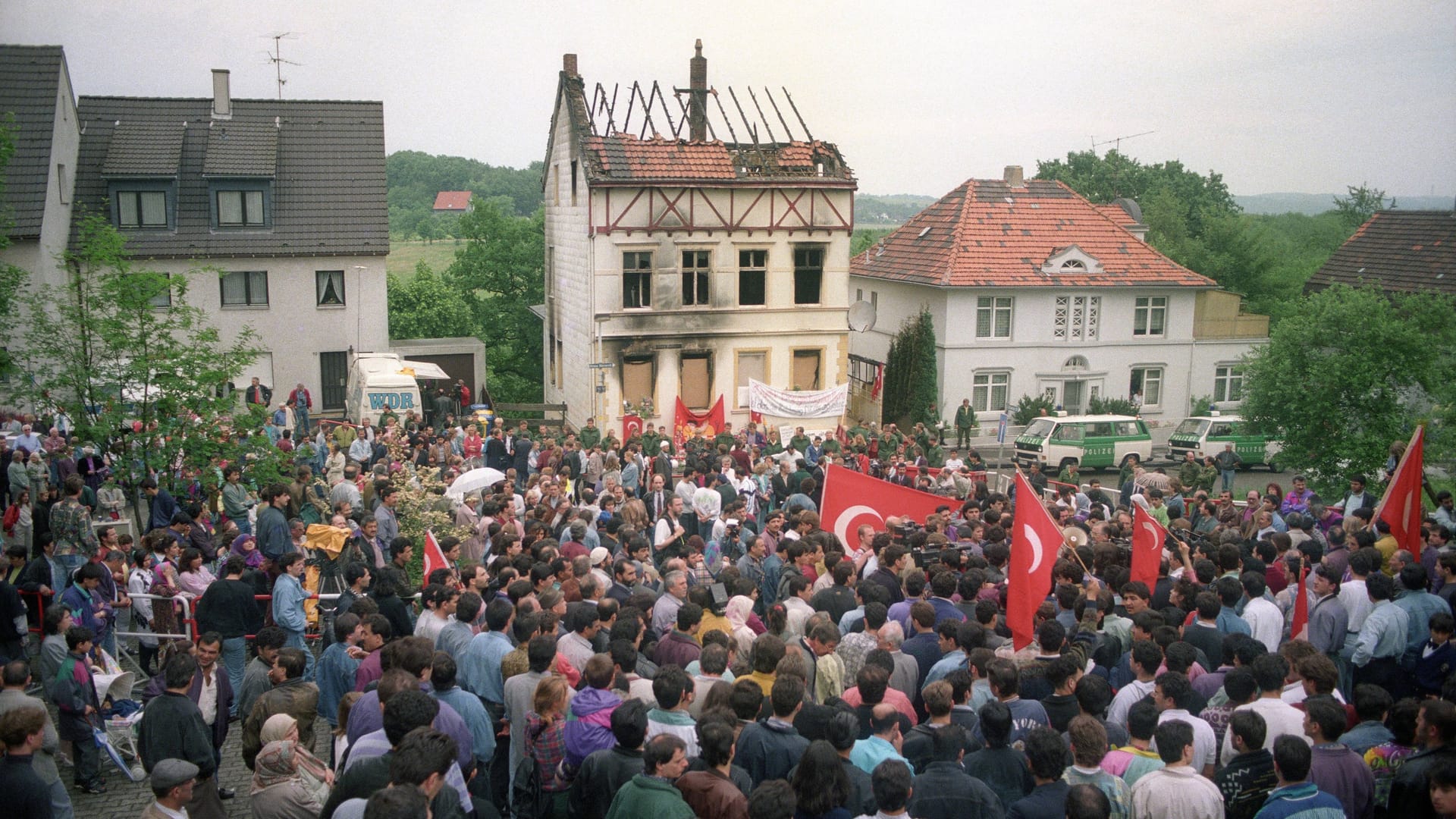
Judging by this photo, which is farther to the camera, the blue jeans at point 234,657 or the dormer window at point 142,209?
the dormer window at point 142,209

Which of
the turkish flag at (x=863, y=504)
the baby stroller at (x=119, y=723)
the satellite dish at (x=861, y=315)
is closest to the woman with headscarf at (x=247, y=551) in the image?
the baby stroller at (x=119, y=723)

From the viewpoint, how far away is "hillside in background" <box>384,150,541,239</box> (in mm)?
95250

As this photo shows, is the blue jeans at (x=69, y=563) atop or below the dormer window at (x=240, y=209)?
below

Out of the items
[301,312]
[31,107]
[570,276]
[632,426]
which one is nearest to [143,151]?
[31,107]

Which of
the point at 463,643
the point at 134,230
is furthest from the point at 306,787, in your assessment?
the point at 134,230

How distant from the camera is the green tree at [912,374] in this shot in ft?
109

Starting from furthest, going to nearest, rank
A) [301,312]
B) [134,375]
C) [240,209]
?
[301,312] < [240,209] < [134,375]

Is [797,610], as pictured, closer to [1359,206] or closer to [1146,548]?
[1146,548]

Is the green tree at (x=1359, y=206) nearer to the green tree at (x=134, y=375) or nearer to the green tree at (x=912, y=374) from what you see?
the green tree at (x=912, y=374)

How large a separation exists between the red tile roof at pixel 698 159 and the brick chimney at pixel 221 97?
36.2ft

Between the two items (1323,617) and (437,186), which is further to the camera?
(437,186)

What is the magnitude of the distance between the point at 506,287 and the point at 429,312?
130 inches

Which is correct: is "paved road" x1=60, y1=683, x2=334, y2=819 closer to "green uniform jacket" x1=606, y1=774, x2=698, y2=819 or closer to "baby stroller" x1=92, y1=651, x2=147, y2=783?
"baby stroller" x1=92, y1=651, x2=147, y2=783

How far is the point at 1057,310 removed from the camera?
33906mm
